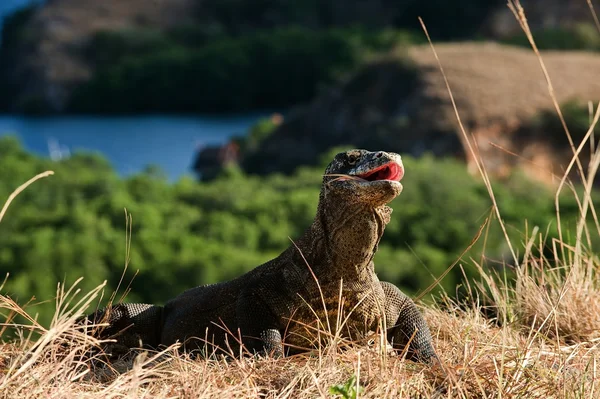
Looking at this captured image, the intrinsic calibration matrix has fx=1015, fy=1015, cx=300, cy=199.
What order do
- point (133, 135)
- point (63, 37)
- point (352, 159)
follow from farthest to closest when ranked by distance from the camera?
point (63, 37), point (133, 135), point (352, 159)

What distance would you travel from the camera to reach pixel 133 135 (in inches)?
1679

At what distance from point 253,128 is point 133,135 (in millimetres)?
8491

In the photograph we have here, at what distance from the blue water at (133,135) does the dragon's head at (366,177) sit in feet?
80.5

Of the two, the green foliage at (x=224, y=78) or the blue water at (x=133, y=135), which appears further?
the green foliage at (x=224, y=78)

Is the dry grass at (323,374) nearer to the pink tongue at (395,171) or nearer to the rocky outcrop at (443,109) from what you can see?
the pink tongue at (395,171)

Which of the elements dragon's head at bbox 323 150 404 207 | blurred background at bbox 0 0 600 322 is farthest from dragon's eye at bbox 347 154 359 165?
blurred background at bbox 0 0 600 322

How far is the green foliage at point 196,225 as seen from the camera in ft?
46.6

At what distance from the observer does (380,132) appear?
89.8ft

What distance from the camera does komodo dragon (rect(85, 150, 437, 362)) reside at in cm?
341

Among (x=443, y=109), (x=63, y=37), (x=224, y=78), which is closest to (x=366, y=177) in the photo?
(x=443, y=109)

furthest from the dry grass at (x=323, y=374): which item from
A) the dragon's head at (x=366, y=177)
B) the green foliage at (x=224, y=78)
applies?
the green foliage at (x=224, y=78)

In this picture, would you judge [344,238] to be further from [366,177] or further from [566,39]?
[566,39]

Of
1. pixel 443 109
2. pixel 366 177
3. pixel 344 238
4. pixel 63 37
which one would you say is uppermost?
pixel 366 177

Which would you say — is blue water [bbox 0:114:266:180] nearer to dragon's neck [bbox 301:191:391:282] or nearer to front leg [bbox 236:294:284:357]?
front leg [bbox 236:294:284:357]
